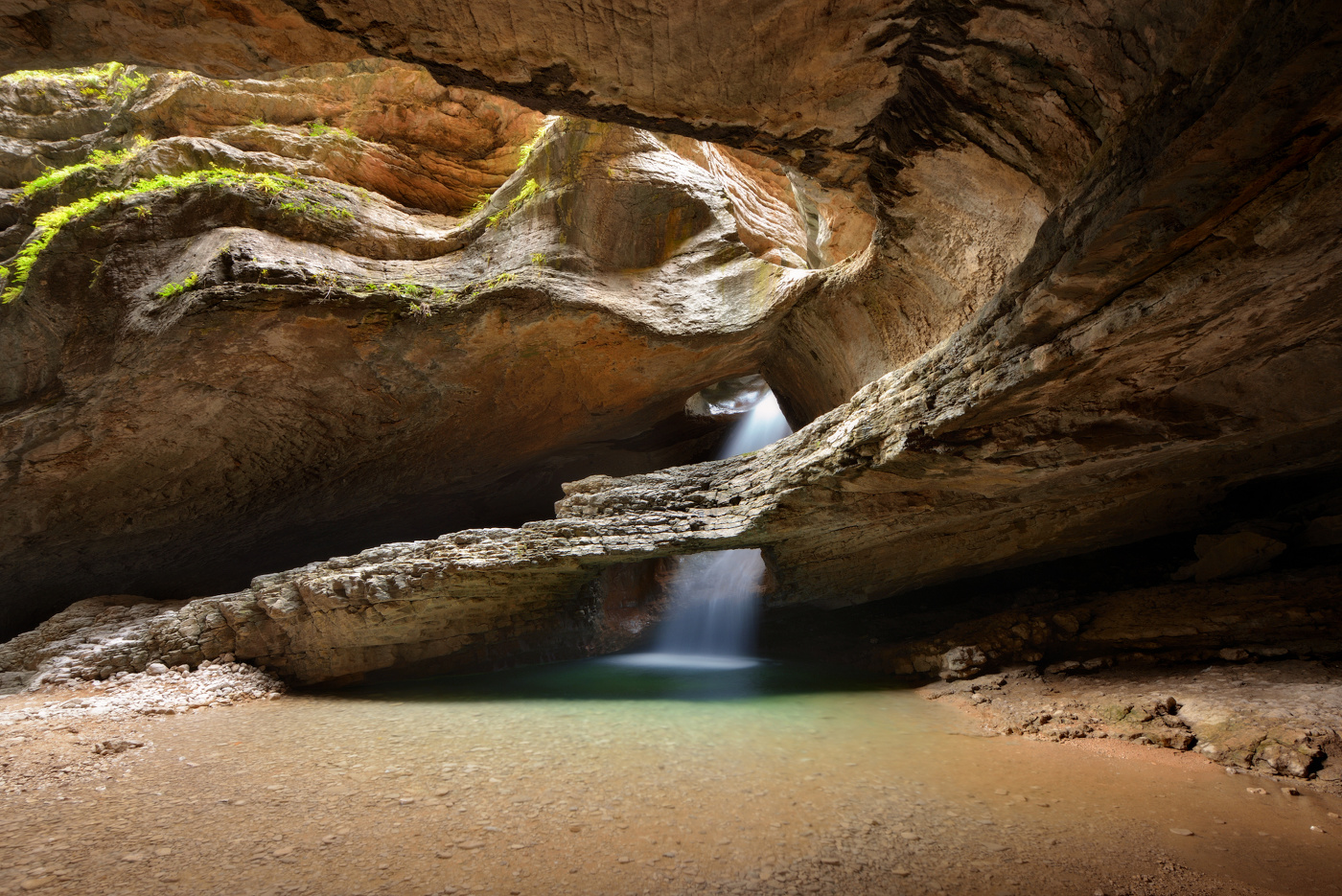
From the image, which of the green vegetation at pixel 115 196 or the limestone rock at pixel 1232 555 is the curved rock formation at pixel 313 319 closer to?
the green vegetation at pixel 115 196

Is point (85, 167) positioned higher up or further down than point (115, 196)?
higher up

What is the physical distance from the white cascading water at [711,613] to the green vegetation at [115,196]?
26.6ft

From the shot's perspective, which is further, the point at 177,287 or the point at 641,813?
the point at 177,287

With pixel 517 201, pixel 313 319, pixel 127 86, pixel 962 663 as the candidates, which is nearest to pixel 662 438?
pixel 517 201

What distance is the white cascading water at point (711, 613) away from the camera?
32.3 ft

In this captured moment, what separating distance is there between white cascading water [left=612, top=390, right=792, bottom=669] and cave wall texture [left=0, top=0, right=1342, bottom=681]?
181 cm

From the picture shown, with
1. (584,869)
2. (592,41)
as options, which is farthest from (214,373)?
(584,869)

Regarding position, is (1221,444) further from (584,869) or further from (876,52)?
(584,869)

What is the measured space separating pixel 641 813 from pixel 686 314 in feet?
21.7

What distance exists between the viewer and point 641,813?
2830 mm

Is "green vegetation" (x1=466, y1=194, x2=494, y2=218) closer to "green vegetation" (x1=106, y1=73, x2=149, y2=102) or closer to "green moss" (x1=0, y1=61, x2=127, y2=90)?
"green vegetation" (x1=106, y1=73, x2=149, y2=102)

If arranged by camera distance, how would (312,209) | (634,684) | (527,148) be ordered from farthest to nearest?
(527,148), (312,209), (634,684)

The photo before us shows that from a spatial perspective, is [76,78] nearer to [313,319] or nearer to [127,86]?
[127,86]

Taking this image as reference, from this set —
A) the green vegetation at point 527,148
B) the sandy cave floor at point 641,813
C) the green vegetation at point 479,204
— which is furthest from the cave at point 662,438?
the green vegetation at point 479,204
